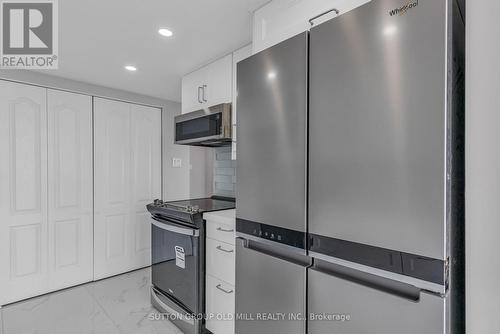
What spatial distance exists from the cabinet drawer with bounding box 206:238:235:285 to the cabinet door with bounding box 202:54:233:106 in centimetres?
111

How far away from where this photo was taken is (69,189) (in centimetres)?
283

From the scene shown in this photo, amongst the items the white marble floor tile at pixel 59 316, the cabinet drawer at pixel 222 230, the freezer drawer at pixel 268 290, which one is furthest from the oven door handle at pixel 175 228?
the white marble floor tile at pixel 59 316

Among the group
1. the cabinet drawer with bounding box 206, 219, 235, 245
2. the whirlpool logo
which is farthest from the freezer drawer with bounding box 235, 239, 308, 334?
the whirlpool logo

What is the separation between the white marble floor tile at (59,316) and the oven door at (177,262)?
0.51m

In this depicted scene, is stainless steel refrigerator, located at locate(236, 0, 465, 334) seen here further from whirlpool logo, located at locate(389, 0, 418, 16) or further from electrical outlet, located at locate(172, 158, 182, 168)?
electrical outlet, located at locate(172, 158, 182, 168)

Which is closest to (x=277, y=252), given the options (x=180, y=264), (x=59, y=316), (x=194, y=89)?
(x=180, y=264)

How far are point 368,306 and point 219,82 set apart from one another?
1924 mm

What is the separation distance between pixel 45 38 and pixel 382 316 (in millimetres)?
2493

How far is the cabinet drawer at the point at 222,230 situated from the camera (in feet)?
5.63

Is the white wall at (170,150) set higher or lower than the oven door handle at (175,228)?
higher

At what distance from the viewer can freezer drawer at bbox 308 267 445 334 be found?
2.34 feet

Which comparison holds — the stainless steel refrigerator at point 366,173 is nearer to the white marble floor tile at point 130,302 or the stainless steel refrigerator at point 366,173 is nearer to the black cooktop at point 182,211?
the black cooktop at point 182,211

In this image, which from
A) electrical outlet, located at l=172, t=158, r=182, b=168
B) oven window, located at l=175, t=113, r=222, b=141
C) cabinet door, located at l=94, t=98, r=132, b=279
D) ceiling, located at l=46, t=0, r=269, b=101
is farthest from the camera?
electrical outlet, located at l=172, t=158, r=182, b=168

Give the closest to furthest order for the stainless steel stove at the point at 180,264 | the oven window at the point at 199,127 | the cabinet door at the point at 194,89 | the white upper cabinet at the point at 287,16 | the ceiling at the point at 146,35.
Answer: the white upper cabinet at the point at 287,16, the ceiling at the point at 146,35, the stainless steel stove at the point at 180,264, the oven window at the point at 199,127, the cabinet door at the point at 194,89
